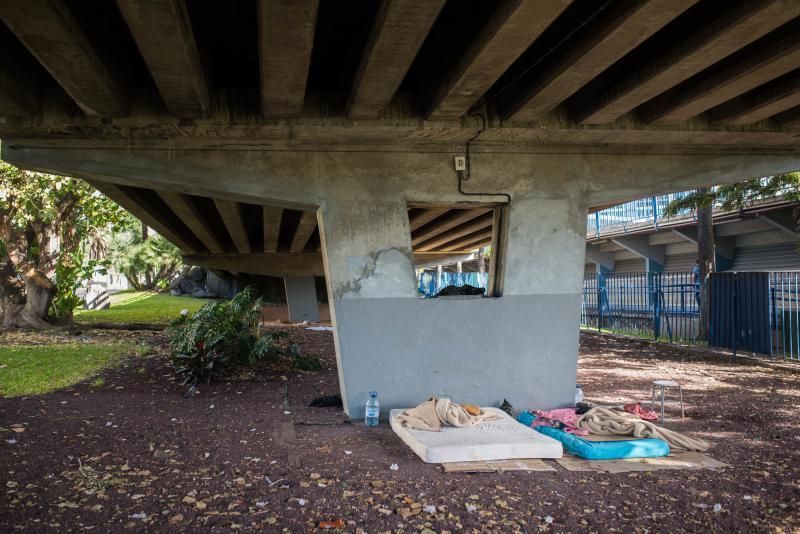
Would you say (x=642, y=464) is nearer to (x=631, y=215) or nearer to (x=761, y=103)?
(x=761, y=103)

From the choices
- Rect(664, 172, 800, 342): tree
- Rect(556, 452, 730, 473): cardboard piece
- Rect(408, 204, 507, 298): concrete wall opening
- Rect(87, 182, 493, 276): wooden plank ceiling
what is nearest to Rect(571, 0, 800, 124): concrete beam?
Rect(408, 204, 507, 298): concrete wall opening

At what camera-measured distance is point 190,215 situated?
12.3m

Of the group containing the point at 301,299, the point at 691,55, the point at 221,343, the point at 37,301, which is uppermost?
the point at 691,55

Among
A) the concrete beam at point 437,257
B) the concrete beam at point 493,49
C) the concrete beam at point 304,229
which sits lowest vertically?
the concrete beam at point 437,257

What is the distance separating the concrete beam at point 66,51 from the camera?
4.02m

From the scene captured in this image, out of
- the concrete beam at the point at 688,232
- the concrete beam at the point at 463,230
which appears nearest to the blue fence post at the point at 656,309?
the concrete beam at the point at 463,230

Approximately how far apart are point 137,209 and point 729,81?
1001 cm


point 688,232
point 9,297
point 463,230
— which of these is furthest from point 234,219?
point 688,232

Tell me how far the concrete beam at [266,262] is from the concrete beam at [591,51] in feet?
51.8

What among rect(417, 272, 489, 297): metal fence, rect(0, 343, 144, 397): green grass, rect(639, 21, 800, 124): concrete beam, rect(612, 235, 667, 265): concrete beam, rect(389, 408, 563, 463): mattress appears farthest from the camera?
rect(417, 272, 489, 297): metal fence

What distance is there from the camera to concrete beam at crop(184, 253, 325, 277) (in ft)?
69.9

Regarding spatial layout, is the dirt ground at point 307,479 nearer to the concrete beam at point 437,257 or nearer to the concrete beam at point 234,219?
the concrete beam at point 234,219

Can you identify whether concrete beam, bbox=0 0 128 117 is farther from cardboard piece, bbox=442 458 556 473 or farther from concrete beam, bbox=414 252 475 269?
concrete beam, bbox=414 252 475 269

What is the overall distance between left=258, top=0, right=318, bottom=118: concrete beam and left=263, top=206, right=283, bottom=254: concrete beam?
4.80m
